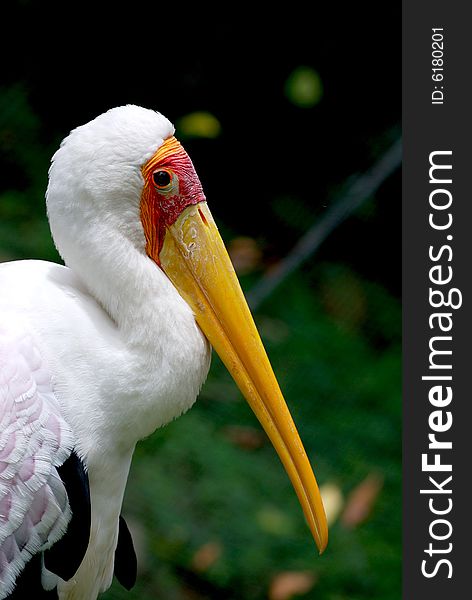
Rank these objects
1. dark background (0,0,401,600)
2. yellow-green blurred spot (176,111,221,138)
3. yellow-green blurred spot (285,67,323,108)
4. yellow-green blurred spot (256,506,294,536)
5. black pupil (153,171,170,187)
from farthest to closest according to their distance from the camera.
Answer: yellow-green blurred spot (285,67,323,108), yellow-green blurred spot (176,111,221,138), dark background (0,0,401,600), yellow-green blurred spot (256,506,294,536), black pupil (153,171,170,187)

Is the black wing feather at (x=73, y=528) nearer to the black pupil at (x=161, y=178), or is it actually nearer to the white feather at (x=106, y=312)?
the white feather at (x=106, y=312)

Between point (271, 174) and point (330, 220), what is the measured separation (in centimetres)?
53

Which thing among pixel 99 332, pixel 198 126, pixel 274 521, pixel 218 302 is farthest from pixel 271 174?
pixel 99 332

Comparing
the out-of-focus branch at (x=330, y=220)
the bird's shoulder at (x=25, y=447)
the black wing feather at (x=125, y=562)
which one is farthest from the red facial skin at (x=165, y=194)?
the out-of-focus branch at (x=330, y=220)

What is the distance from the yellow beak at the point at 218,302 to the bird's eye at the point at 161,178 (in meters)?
0.08

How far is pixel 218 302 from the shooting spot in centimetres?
214

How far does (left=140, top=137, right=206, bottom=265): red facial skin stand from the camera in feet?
6.80

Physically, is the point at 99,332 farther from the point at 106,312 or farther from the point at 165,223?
the point at 165,223

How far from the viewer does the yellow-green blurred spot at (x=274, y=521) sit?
11.6 ft

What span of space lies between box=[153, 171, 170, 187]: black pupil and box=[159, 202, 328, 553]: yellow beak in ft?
0.26

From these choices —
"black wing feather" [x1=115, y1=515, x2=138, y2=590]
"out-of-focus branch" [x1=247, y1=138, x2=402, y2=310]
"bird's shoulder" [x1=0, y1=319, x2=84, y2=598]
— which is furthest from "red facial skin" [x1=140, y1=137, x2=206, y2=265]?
"out-of-focus branch" [x1=247, y1=138, x2=402, y2=310]

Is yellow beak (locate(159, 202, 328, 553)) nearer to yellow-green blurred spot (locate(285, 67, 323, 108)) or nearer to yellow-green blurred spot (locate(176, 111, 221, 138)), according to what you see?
yellow-green blurred spot (locate(176, 111, 221, 138))

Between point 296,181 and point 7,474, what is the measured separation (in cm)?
294

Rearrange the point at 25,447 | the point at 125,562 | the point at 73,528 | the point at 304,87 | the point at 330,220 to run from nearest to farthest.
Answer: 1. the point at 25,447
2. the point at 73,528
3. the point at 125,562
4. the point at 330,220
5. the point at 304,87
